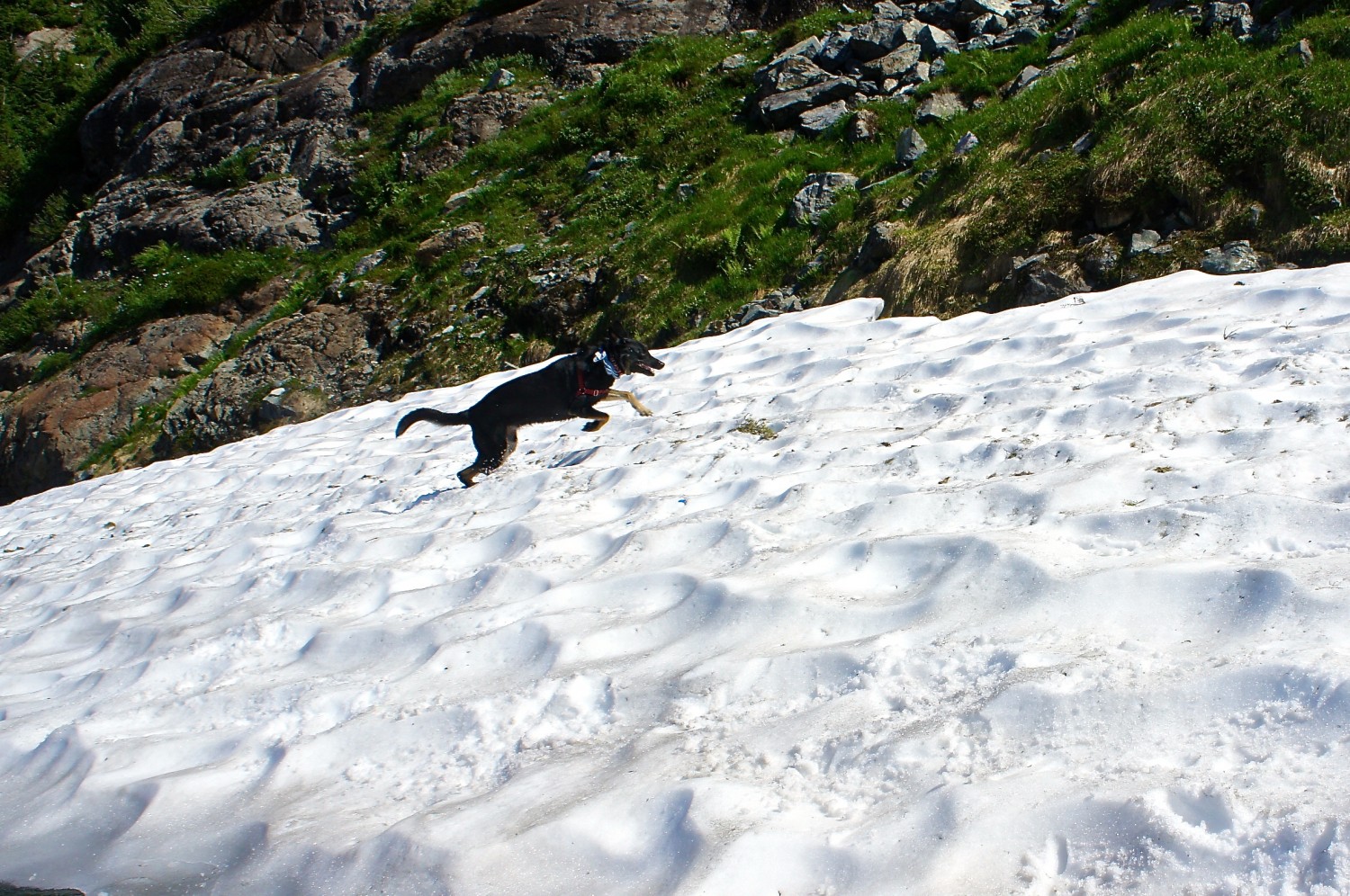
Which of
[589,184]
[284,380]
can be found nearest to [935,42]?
[589,184]

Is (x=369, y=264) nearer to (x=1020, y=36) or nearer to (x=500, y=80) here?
(x=500, y=80)

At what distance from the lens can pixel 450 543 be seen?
4.95 m

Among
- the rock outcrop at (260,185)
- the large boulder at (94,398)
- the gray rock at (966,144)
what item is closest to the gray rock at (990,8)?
the gray rock at (966,144)

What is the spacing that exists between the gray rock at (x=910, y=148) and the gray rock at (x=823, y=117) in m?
1.67

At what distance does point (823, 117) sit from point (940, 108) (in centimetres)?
187

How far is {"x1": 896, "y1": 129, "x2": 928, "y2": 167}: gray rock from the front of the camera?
33.7 feet

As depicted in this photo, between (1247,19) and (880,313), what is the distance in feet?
16.7

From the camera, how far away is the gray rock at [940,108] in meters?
10.7

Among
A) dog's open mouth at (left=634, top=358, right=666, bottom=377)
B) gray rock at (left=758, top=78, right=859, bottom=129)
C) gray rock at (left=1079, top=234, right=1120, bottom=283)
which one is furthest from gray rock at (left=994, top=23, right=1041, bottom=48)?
dog's open mouth at (left=634, top=358, right=666, bottom=377)

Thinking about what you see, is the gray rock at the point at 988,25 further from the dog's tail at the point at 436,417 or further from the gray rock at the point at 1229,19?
the dog's tail at the point at 436,417

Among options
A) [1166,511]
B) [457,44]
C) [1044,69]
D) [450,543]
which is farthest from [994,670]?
[457,44]

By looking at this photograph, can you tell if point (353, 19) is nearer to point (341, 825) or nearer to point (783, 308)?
point (783, 308)

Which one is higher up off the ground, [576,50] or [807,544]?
[576,50]

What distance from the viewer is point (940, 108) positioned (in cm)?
1092
